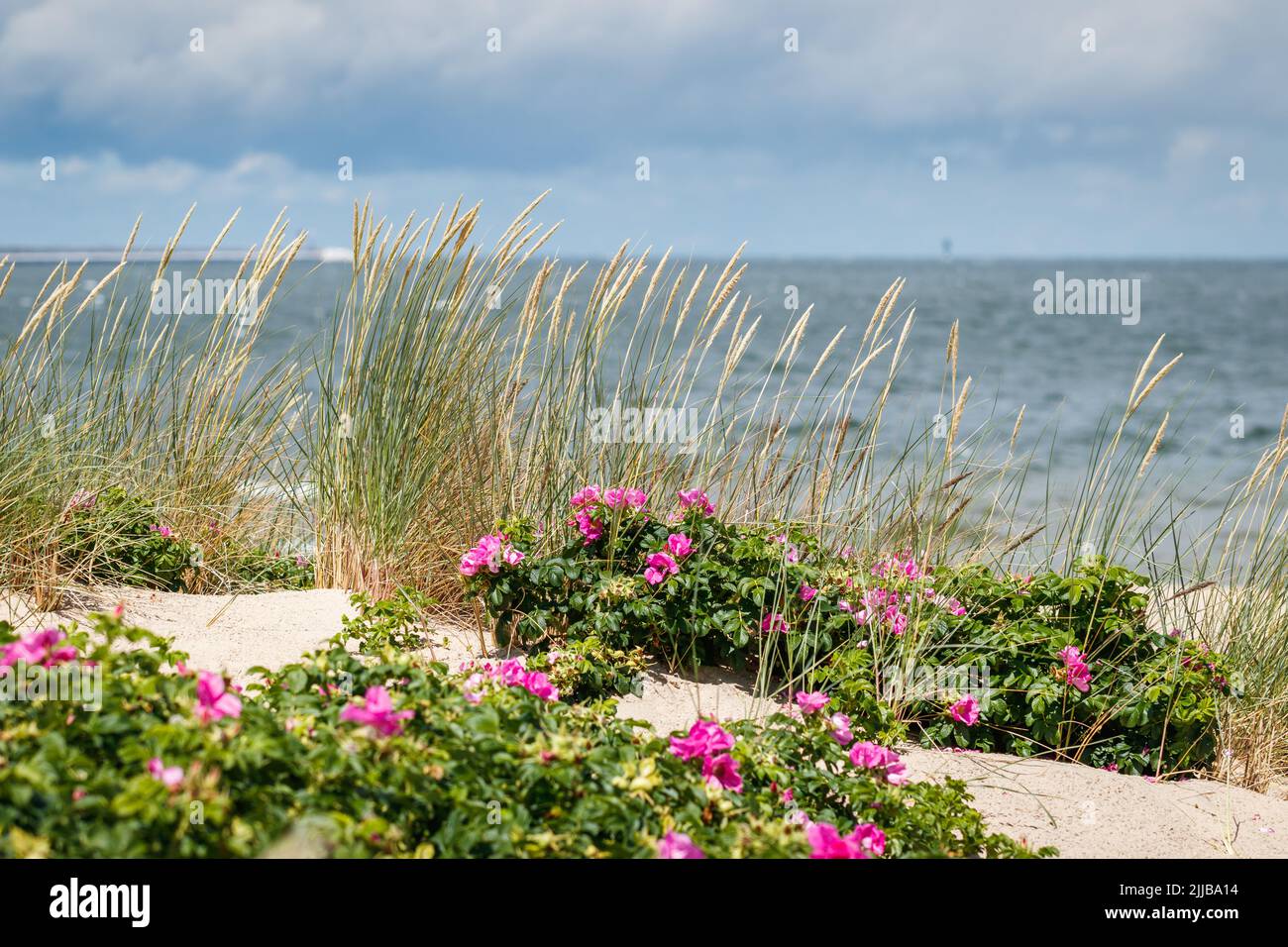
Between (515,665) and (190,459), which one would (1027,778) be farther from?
(190,459)

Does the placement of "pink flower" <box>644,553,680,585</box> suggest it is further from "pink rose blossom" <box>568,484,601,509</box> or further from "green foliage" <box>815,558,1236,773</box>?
"green foliage" <box>815,558,1236,773</box>

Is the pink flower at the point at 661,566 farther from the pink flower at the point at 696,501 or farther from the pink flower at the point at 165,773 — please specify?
the pink flower at the point at 165,773

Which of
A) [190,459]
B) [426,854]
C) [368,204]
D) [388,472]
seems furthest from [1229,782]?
[190,459]

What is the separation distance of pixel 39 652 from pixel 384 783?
70 centimetres

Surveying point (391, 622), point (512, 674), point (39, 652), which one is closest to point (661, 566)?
point (512, 674)

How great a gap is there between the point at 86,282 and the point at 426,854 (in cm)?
6765

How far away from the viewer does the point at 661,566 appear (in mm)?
3322

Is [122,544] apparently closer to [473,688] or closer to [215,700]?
[473,688]

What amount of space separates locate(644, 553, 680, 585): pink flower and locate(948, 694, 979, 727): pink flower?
3.24ft

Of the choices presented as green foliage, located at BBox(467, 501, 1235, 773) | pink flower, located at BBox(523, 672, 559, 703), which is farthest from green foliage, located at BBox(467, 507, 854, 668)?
pink flower, located at BBox(523, 672, 559, 703)

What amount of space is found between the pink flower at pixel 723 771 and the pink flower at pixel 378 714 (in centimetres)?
71

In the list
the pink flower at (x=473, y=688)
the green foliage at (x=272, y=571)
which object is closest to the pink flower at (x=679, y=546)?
the pink flower at (x=473, y=688)

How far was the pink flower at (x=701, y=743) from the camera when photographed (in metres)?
2.26

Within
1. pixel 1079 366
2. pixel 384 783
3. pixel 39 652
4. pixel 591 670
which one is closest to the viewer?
pixel 384 783
